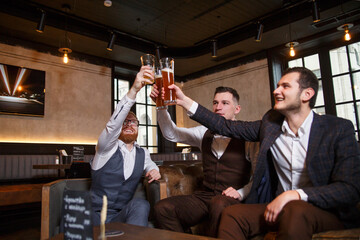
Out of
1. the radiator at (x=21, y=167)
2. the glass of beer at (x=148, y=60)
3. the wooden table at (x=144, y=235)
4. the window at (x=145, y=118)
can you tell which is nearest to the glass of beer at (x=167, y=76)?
the glass of beer at (x=148, y=60)

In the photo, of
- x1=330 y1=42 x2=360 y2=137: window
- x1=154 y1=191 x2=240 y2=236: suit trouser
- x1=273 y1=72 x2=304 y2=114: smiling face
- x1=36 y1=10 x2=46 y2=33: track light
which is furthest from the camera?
x1=330 y1=42 x2=360 y2=137: window

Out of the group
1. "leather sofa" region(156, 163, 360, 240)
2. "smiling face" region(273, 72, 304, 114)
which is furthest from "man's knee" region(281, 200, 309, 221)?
"leather sofa" region(156, 163, 360, 240)

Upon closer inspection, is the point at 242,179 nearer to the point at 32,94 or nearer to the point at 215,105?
the point at 215,105

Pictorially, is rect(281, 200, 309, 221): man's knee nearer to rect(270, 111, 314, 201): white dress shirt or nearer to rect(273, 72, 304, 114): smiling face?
rect(270, 111, 314, 201): white dress shirt

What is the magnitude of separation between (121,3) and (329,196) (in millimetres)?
4407

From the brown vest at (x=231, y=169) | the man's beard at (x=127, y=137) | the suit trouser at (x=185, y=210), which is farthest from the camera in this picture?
the man's beard at (x=127, y=137)

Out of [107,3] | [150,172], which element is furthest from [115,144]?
[107,3]

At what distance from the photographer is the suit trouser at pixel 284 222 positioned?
4.00ft

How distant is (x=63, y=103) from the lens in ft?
20.0

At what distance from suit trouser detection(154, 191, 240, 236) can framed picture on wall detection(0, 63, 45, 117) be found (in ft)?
15.5

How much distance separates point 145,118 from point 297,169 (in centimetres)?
624

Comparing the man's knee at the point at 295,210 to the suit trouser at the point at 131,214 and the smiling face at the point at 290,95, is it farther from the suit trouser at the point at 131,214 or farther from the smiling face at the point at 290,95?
the suit trouser at the point at 131,214

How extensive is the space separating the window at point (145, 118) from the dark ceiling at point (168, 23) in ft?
3.06

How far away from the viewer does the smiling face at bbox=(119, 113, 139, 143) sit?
2.08 m
